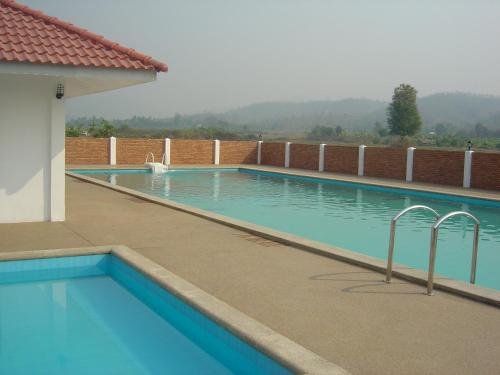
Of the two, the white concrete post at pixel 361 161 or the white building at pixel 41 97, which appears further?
the white concrete post at pixel 361 161

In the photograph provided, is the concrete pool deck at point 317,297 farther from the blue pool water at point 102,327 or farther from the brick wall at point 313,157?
the brick wall at point 313,157

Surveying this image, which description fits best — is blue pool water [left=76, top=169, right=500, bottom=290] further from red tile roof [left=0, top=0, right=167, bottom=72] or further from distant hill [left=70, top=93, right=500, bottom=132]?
distant hill [left=70, top=93, right=500, bottom=132]

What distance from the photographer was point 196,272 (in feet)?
22.7

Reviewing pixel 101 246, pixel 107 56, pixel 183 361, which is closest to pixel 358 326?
pixel 183 361

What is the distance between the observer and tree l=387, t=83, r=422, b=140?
10444 cm

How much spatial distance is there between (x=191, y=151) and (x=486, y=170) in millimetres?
14664

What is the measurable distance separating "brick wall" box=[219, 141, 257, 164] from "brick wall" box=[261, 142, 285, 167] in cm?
59

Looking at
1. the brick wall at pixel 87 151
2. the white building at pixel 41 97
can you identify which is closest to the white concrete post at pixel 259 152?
the brick wall at pixel 87 151

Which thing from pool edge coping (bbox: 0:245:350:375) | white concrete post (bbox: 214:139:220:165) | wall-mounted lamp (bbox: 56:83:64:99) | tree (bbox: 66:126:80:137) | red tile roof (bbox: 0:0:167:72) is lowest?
pool edge coping (bbox: 0:245:350:375)

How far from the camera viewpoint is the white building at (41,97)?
8.98 metres

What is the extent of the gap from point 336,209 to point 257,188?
16.9 ft

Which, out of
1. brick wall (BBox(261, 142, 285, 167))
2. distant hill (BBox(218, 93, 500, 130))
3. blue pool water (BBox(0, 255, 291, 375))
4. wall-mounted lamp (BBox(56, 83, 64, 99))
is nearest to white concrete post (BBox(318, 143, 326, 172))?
brick wall (BBox(261, 142, 285, 167))

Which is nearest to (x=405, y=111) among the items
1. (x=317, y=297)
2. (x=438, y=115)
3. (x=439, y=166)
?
(x=438, y=115)

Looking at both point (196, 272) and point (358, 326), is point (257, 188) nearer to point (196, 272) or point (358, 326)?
point (196, 272)
